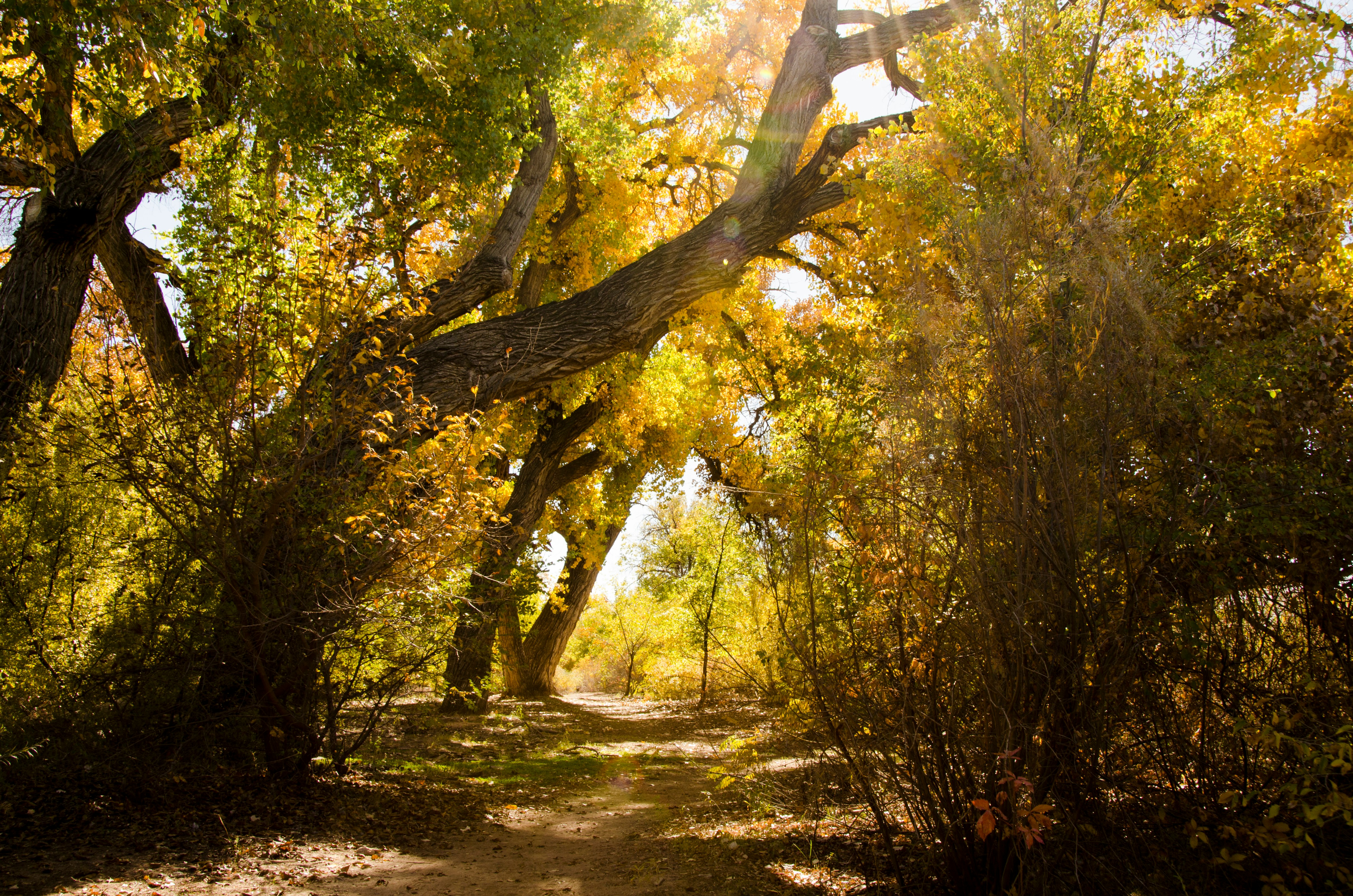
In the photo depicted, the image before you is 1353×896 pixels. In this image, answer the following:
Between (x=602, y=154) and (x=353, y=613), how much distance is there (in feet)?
23.0

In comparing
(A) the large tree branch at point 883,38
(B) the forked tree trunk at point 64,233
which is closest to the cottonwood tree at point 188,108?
(B) the forked tree trunk at point 64,233

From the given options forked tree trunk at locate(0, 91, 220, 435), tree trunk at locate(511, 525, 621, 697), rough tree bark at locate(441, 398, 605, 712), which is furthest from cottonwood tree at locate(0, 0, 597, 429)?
tree trunk at locate(511, 525, 621, 697)

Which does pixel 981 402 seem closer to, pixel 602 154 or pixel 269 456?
pixel 269 456

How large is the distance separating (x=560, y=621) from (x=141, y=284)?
32.8ft

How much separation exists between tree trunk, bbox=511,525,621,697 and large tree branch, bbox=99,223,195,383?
881 cm

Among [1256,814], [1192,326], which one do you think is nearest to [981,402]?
[1192,326]

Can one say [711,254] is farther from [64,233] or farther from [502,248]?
[64,233]

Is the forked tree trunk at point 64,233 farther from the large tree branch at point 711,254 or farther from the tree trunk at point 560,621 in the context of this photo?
the tree trunk at point 560,621

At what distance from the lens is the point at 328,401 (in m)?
4.79

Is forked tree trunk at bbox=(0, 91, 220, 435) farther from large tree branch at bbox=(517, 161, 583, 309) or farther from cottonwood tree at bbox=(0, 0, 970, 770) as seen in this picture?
large tree branch at bbox=(517, 161, 583, 309)

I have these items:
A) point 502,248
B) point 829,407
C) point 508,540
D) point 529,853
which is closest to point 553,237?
point 502,248

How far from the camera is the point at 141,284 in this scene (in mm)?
7121

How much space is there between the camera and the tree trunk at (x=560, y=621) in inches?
599

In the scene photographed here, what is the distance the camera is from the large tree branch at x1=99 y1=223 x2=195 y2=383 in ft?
19.8
